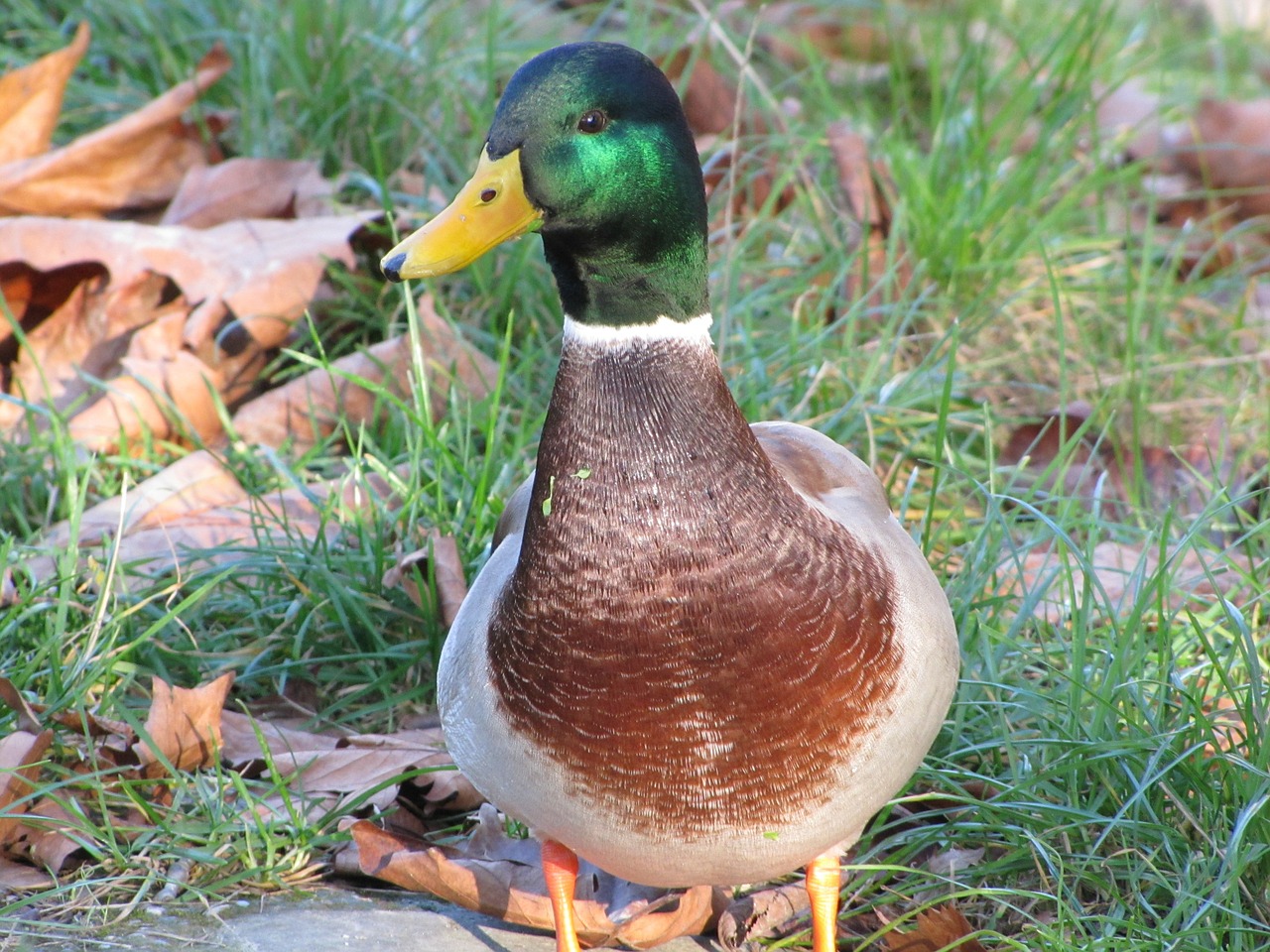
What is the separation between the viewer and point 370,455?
3.47 m

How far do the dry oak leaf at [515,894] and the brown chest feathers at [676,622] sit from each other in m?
0.44

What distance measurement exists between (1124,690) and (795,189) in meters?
2.18

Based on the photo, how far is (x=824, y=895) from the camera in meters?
2.48

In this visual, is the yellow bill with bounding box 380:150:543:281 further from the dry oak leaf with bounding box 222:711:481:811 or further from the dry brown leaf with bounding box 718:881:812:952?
the dry brown leaf with bounding box 718:881:812:952

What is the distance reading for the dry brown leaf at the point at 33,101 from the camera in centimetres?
433

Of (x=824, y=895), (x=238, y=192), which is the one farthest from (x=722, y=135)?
(x=824, y=895)

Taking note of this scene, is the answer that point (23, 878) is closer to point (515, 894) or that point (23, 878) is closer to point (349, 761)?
point (349, 761)

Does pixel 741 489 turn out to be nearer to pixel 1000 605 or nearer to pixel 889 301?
pixel 1000 605

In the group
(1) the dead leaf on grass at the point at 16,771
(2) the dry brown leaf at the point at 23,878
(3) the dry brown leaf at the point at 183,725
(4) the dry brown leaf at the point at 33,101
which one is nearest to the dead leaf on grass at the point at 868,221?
(3) the dry brown leaf at the point at 183,725

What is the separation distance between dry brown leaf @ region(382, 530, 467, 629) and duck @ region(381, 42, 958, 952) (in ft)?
2.39

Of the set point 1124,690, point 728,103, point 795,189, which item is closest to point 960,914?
point 1124,690

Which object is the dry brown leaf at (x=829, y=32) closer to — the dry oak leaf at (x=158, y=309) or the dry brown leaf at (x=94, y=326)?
the dry oak leaf at (x=158, y=309)

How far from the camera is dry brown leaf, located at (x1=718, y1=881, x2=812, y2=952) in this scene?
8.59ft

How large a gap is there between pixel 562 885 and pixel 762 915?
0.38 m
